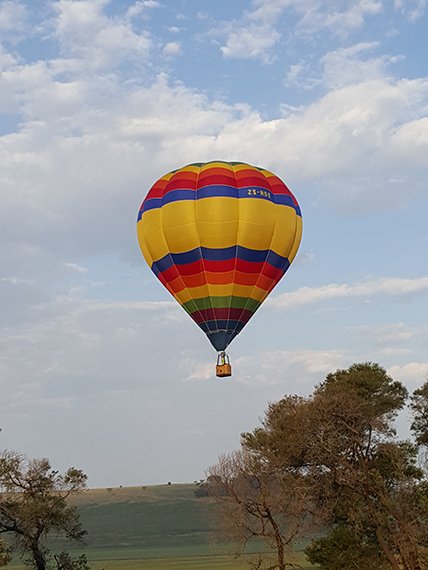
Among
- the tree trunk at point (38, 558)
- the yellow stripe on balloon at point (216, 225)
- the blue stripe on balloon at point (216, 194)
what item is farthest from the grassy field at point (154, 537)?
the blue stripe on balloon at point (216, 194)

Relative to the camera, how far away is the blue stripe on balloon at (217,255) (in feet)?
138

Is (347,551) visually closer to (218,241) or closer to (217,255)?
(217,255)

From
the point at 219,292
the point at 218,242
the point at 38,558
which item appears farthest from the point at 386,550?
the point at 218,242

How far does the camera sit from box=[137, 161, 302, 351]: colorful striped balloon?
42219 millimetres

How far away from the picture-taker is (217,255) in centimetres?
4219

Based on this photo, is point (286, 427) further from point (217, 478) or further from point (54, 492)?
point (54, 492)

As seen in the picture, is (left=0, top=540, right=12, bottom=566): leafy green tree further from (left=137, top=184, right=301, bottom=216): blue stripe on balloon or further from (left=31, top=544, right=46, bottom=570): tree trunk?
(left=137, top=184, right=301, bottom=216): blue stripe on balloon

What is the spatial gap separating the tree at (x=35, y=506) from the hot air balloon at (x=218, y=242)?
18.0 meters

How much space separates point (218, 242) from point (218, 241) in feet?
0.16

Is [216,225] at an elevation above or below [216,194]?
below

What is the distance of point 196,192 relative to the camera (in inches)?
1689

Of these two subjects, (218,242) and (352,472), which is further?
(352,472)

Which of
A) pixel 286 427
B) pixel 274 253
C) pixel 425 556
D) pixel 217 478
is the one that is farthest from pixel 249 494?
pixel 274 253

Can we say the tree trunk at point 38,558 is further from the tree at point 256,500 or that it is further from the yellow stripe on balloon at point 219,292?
the yellow stripe on balloon at point 219,292
